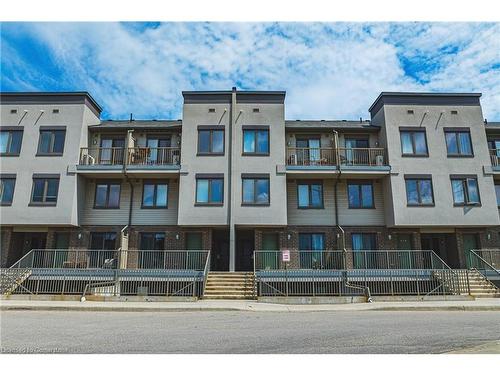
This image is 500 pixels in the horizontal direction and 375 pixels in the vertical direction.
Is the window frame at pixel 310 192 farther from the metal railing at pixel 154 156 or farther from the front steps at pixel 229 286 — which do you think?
the metal railing at pixel 154 156

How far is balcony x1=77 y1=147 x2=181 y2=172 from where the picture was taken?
68.4 feet

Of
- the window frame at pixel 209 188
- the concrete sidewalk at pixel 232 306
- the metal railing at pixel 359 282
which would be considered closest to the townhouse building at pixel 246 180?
the window frame at pixel 209 188

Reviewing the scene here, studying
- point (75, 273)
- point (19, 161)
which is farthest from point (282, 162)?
point (19, 161)

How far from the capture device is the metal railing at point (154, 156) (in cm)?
2202

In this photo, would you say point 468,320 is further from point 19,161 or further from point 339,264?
point 19,161

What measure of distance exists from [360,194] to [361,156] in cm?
225

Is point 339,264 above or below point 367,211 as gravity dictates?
below

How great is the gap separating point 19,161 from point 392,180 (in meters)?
20.8

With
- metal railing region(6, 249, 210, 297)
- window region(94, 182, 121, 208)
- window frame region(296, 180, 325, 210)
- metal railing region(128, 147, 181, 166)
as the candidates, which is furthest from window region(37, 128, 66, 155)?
window frame region(296, 180, 325, 210)

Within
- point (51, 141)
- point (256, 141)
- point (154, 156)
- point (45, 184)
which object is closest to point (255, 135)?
point (256, 141)

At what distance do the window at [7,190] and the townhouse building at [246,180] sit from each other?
58 millimetres

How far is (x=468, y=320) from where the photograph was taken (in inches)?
440

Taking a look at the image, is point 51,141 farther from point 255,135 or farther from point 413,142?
point 413,142

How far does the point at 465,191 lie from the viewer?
20859 mm
